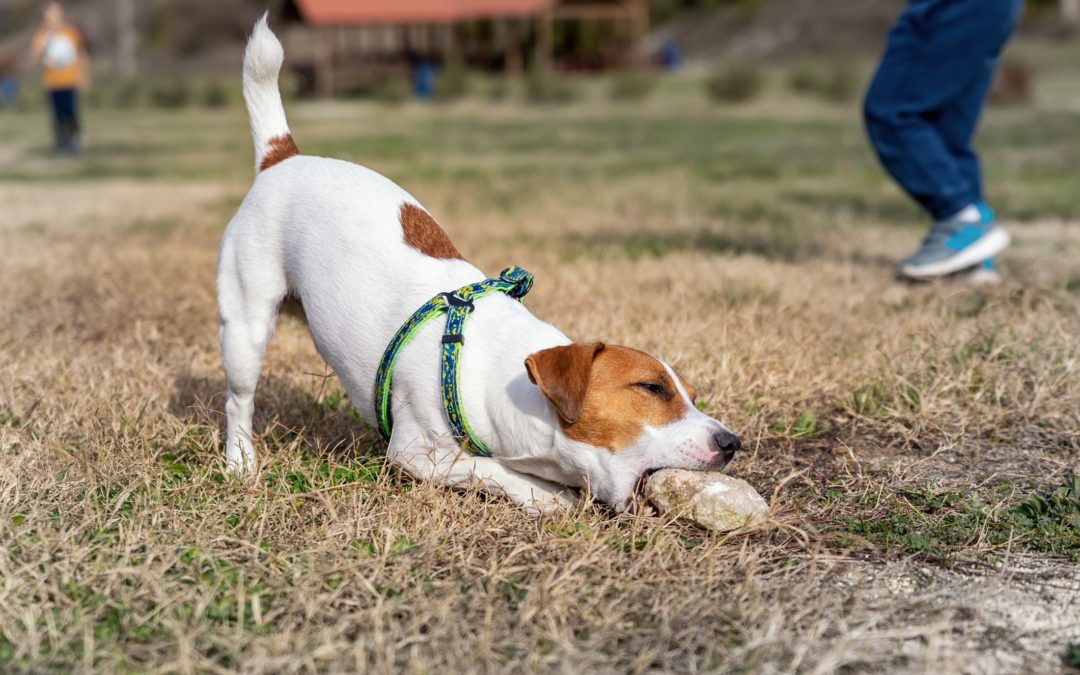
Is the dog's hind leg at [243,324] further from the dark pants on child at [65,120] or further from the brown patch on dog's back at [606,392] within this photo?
the dark pants on child at [65,120]

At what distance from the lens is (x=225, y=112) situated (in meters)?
26.5

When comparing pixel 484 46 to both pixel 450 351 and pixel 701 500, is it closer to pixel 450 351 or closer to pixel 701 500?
pixel 450 351

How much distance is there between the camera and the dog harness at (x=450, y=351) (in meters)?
3.00

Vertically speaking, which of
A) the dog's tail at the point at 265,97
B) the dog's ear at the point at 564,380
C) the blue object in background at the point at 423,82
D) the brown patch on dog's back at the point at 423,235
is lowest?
the blue object in background at the point at 423,82

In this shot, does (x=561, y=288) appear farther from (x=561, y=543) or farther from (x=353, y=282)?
(x=561, y=543)

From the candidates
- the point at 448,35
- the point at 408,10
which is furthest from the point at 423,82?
the point at 408,10

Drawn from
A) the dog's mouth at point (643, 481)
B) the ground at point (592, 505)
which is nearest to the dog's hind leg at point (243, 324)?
the ground at point (592, 505)

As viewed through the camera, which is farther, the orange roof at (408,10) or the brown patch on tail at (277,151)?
the orange roof at (408,10)

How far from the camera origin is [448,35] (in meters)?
35.1

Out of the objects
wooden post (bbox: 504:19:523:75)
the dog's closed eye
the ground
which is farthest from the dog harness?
wooden post (bbox: 504:19:523:75)

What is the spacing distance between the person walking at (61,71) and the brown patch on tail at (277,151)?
12344 mm

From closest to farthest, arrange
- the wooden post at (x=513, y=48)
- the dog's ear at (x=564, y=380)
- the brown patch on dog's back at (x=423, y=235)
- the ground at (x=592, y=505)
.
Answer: the ground at (x=592, y=505) < the dog's ear at (x=564, y=380) < the brown patch on dog's back at (x=423, y=235) < the wooden post at (x=513, y=48)

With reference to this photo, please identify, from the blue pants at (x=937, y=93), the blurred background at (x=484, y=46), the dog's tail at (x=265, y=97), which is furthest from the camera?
the blurred background at (x=484, y=46)

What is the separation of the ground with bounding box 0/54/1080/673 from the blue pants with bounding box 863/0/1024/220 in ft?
1.84
